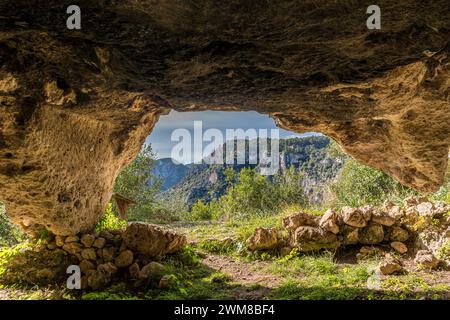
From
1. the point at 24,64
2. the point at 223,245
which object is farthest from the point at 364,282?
the point at 24,64

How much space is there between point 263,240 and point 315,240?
118cm

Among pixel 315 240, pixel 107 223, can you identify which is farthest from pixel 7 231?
pixel 315 240

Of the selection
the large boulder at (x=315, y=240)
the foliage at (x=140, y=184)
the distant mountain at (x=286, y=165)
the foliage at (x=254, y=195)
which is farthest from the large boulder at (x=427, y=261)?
the distant mountain at (x=286, y=165)

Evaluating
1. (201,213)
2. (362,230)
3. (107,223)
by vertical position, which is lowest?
(201,213)

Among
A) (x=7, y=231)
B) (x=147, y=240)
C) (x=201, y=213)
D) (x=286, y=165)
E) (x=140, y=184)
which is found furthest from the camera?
(x=286, y=165)

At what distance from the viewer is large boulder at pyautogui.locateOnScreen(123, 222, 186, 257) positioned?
6.50 m

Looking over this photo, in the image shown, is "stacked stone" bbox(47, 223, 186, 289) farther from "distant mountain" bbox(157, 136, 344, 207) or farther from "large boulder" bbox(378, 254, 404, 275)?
"distant mountain" bbox(157, 136, 344, 207)

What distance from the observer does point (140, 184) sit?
20.1 meters

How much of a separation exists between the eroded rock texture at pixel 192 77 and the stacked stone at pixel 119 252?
38cm

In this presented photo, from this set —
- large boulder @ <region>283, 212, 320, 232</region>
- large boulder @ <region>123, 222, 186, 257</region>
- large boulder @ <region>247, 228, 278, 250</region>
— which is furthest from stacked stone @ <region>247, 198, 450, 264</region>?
large boulder @ <region>123, 222, 186, 257</region>

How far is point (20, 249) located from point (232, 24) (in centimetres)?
607

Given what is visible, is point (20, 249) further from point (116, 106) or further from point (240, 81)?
point (240, 81)

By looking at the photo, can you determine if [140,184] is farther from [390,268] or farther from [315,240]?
[390,268]

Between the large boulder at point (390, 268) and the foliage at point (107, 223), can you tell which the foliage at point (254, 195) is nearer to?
the foliage at point (107, 223)
